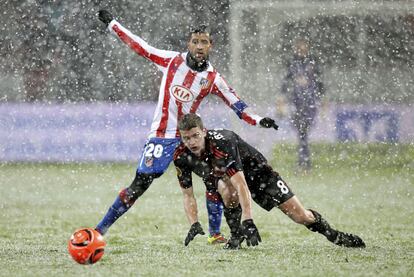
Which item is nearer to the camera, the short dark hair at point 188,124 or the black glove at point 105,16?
the short dark hair at point 188,124

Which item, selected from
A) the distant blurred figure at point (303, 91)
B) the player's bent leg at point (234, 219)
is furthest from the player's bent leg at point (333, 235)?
the distant blurred figure at point (303, 91)

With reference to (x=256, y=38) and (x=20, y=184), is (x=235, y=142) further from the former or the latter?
(x=256, y=38)

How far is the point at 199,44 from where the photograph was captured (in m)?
7.28

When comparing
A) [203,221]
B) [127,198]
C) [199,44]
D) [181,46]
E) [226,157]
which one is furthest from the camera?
[181,46]

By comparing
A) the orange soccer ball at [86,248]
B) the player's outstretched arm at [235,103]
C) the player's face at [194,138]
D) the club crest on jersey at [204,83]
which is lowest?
the orange soccer ball at [86,248]

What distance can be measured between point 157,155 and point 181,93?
1.74 ft

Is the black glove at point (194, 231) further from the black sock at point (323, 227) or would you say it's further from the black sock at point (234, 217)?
the black sock at point (323, 227)

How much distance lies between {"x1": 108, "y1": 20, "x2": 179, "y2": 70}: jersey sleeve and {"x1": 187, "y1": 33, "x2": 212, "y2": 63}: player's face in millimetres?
235

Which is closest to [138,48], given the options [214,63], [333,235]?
[333,235]

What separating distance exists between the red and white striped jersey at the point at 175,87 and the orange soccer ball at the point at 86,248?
1495mm

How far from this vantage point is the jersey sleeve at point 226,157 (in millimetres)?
6613

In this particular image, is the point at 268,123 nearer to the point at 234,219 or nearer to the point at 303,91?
the point at 234,219

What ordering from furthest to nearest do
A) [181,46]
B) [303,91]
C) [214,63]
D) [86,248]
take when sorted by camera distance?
1. [214,63]
2. [181,46]
3. [303,91]
4. [86,248]

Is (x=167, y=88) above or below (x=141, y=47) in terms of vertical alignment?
below
